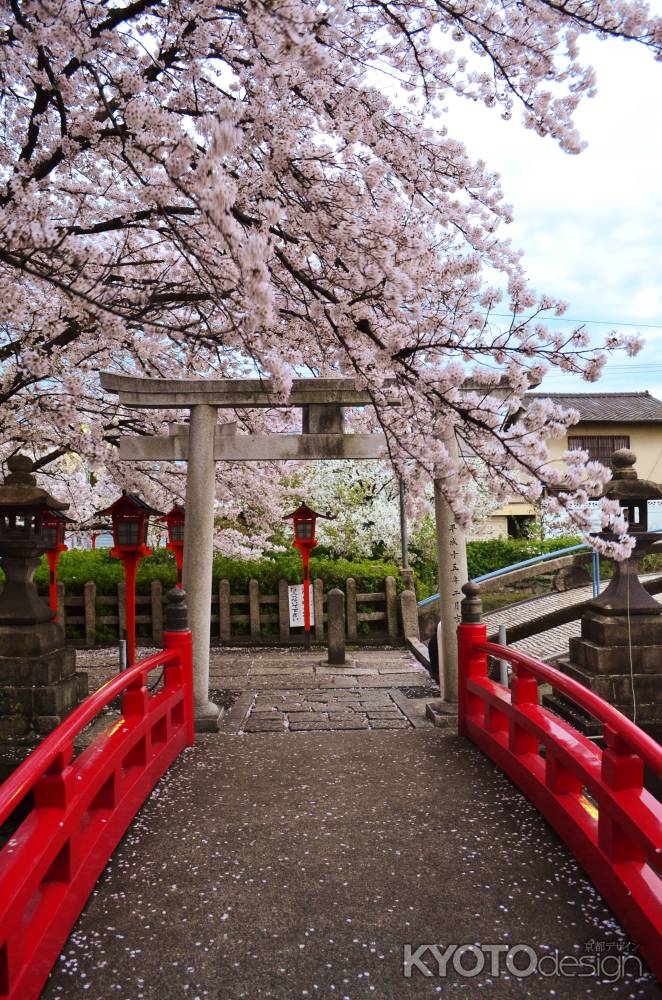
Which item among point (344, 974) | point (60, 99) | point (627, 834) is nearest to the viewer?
point (344, 974)

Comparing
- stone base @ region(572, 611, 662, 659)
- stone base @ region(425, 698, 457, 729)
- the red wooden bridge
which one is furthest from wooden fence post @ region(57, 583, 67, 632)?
stone base @ region(572, 611, 662, 659)

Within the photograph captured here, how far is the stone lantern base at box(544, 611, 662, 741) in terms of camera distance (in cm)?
716

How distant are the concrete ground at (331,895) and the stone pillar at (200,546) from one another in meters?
1.64

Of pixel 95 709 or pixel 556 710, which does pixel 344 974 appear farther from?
pixel 556 710

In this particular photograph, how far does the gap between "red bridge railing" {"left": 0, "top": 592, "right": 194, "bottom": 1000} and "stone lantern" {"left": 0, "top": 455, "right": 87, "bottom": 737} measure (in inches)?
70.4

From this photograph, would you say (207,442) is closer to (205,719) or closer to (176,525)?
(205,719)

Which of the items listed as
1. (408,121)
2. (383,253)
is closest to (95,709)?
(383,253)

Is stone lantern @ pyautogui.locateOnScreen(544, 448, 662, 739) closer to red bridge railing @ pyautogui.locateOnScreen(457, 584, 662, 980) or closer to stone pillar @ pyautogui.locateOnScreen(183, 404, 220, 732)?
red bridge railing @ pyautogui.locateOnScreen(457, 584, 662, 980)

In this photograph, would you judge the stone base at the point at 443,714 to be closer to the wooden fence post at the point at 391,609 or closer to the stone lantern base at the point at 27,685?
the stone lantern base at the point at 27,685

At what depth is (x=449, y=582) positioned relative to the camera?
7266mm

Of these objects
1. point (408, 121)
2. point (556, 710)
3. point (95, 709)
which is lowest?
point (556, 710)

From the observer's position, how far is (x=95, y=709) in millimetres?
3846

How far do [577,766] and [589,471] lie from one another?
213cm

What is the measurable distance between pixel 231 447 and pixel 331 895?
4806mm
